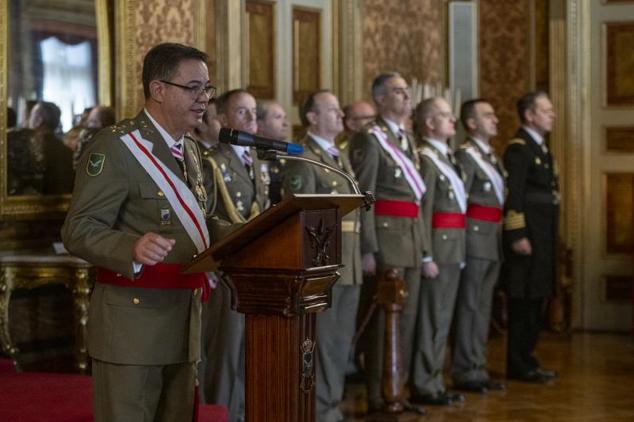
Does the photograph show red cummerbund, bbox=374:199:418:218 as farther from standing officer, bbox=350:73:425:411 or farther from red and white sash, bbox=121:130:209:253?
red and white sash, bbox=121:130:209:253

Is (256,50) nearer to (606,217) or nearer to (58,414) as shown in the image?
(606,217)

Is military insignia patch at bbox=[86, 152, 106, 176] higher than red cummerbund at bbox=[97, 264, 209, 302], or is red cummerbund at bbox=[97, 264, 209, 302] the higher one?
military insignia patch at bbox=[86, 152, 106, 176]

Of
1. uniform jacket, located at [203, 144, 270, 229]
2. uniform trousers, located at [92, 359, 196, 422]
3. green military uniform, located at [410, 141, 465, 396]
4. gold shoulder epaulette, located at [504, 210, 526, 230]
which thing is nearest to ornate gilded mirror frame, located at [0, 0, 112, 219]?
uniform jacket, located at [203, 144, 270, 229]

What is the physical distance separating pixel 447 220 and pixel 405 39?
2.73 metres

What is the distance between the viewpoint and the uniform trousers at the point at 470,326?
605 centimetres

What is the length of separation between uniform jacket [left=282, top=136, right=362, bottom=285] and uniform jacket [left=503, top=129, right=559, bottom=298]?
155cm

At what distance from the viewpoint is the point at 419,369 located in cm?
559

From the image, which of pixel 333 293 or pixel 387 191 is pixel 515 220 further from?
pixel 333 293

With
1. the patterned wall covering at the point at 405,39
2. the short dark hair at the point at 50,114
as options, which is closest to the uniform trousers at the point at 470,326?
the patterned wall covering at the point at 405,39

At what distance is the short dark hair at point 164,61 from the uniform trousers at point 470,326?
357 cm

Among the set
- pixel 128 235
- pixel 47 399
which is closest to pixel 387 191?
pixel 47 399

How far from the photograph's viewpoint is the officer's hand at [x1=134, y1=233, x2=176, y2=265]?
242 centimetres

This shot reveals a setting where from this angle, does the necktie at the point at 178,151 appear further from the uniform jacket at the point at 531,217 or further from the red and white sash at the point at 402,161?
the uniform jacket at the point at 531,217

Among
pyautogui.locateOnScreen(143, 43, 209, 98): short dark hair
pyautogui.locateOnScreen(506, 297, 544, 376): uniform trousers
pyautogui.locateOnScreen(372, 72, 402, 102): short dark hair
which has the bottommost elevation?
pyautogui.locateOnScreen(506, 297, 544, 376): uniform trousers
